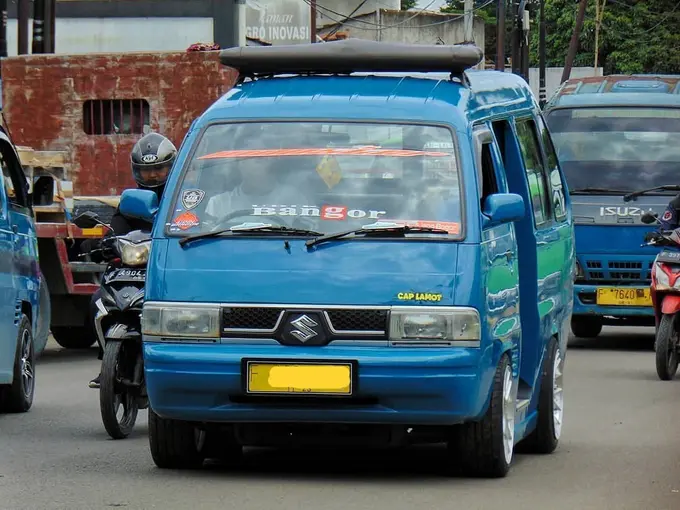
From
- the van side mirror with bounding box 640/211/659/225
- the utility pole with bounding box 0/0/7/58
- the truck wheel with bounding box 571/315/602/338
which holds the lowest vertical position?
the truck wheel with bounding box 571/315/602/338

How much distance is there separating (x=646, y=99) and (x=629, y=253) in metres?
2.00

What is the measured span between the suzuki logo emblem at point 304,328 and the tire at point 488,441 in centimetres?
95

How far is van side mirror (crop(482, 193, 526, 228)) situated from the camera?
29.2ft

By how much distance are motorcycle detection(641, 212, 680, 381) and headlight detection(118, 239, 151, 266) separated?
225 inches

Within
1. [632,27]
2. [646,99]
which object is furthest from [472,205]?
[632,27]

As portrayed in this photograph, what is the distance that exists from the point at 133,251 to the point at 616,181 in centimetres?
911

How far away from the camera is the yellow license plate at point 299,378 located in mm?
8375

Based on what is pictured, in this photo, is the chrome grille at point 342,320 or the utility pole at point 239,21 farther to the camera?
the utility pole at point 239,21

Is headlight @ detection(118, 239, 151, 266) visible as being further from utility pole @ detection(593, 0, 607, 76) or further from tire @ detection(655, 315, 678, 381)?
utility pole @ detection(593, 0, 607, 76)

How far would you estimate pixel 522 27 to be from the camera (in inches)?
1959

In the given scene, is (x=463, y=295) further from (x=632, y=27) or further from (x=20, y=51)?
(x=632, y=27)

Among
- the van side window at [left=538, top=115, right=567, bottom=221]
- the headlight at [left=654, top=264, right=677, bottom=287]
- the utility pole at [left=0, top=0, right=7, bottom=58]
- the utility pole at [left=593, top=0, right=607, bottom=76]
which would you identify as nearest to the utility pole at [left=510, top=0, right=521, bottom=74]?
the utility pole at [left=593, top=0, right=607, bottom=76]

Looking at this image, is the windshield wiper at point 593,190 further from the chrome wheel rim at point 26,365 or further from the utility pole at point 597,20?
the utility pole at point 597,20

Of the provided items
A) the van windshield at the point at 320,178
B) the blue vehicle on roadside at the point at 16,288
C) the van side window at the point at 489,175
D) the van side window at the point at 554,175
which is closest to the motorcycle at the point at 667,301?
the van side window at the point at 554,175
